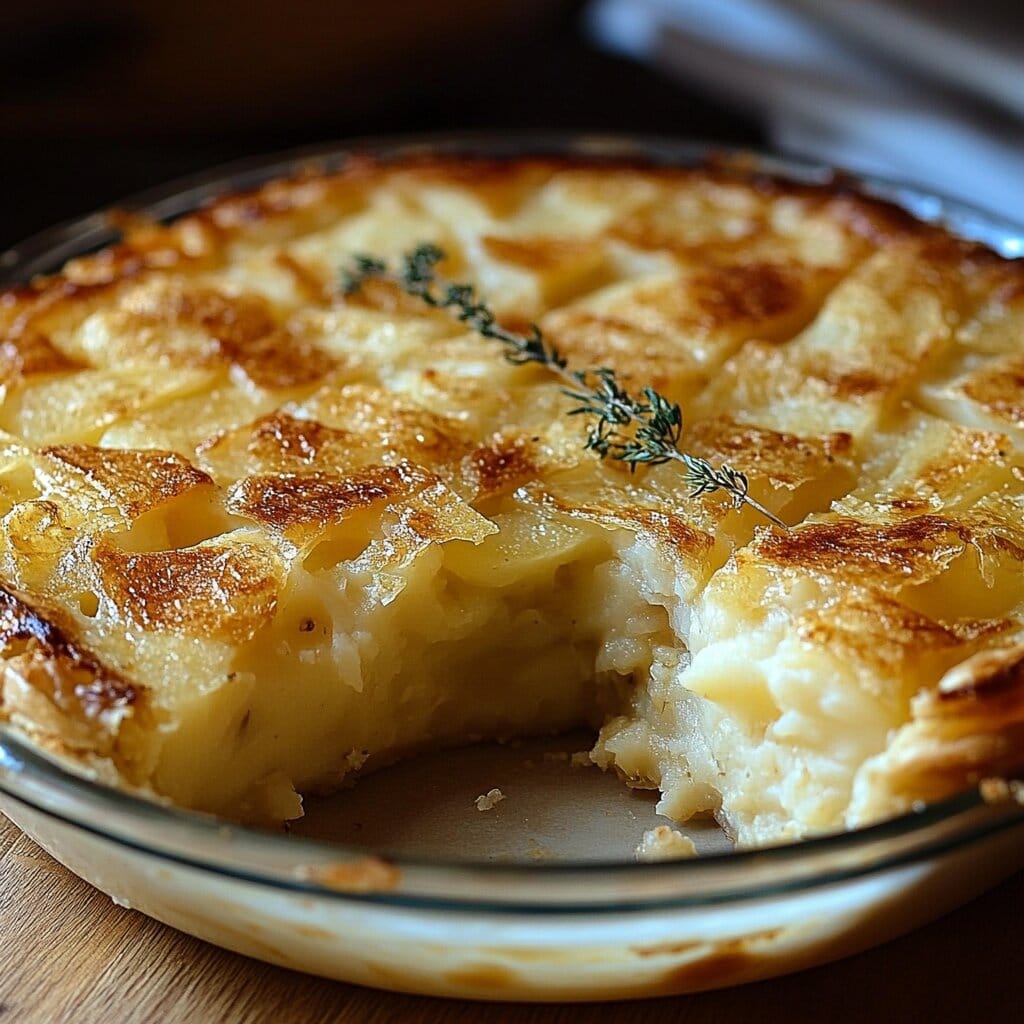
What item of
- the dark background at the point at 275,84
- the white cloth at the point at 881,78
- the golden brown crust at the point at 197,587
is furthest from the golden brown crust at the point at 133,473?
the dark background at the point at 275,84

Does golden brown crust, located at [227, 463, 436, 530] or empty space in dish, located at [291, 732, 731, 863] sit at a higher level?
golden brown crust, located at [227, 463, 436, 530]

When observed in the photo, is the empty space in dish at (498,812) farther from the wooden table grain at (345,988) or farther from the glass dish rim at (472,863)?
the glass dish rim at (472,863)

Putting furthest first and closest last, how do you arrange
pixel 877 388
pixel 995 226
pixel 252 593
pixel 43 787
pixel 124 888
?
pixel 995 226
pixel 877 388
pixel 252 593
pixel 124 888
pixel 43 787

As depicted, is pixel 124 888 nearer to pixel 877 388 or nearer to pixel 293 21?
pixel 877 388

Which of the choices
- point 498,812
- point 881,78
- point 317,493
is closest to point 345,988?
point 498,812

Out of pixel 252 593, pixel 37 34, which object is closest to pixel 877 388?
pixel 252 593

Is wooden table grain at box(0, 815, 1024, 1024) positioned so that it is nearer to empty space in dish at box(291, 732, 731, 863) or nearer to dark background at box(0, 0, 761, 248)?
empty space in dish at box(291, 732, 731, 863)

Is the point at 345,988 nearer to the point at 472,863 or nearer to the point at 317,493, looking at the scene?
the point at 472,863

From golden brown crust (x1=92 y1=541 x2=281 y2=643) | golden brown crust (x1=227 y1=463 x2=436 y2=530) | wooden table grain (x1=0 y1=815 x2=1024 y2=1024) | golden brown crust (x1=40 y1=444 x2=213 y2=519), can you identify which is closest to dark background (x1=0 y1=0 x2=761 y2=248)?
golden brown crust (x1=40 y1=444 x2=213 y2=519)

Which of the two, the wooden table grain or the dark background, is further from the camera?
the dark background
